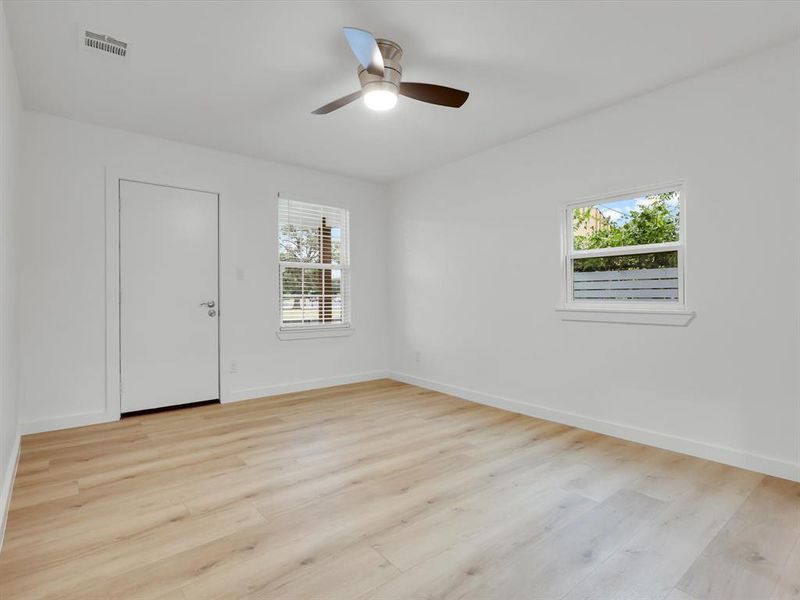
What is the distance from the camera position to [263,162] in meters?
4.64

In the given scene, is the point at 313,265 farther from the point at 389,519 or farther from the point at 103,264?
the point at 389,519

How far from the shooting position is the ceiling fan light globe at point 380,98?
2574mm

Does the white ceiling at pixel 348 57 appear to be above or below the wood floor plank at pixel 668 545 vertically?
above

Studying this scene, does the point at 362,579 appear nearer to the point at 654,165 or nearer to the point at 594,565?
the point at 594,565

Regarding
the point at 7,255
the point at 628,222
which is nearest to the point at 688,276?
the point at 628,222

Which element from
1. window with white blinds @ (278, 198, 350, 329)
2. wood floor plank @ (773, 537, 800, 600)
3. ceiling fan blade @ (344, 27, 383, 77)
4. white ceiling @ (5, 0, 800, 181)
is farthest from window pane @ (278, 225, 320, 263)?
wood floor plank @ (773, 537, 800, 600)

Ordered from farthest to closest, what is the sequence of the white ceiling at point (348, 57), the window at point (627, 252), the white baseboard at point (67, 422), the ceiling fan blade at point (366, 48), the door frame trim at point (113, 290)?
1. the door frame trim at point (113, 290)
2. the white baseboard at point (67, 422)
3. the window at point (627, 252)
4. the white ceiling at point (348, 57)
5. the ceiling fan blade at point (366, 48)

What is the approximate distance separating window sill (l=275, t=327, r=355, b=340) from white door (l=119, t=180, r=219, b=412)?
0.72 metres

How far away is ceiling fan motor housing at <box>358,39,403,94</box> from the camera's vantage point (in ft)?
8.23

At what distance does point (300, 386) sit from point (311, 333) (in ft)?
2.05

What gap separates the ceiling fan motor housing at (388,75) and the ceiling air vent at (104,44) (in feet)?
4.68

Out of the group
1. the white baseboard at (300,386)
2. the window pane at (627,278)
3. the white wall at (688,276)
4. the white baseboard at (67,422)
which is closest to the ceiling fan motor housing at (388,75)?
the white wall at (688,276)

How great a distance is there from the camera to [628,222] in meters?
3.27

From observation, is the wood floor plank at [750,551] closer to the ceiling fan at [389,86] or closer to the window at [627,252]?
the window at [627,252]
